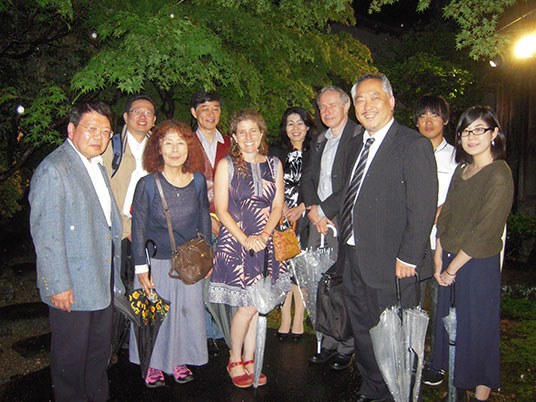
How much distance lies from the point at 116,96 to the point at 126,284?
4939mm

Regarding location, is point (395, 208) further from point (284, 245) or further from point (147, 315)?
point (147, 315)

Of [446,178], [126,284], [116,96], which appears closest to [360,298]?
[446,178]

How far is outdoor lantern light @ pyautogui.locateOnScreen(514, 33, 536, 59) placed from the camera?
23.1 feet

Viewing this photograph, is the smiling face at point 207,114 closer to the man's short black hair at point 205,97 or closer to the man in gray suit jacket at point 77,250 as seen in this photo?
the man's short black hair at point 205,97

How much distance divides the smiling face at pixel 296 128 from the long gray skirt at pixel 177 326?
1.84 metres

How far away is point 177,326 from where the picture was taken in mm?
3551

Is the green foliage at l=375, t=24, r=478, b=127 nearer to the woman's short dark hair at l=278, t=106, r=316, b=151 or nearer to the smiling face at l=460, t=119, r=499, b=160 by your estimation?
the woman's short dark hair at l=278, t=106, r=316, b=151

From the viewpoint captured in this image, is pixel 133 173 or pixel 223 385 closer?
pixel 223 385

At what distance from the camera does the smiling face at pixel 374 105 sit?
310cm

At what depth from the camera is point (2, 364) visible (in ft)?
15.0

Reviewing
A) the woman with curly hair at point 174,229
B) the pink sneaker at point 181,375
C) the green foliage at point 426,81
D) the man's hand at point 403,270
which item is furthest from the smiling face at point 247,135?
the green foliage at point 426,81

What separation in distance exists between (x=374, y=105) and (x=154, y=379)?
295 centimetres

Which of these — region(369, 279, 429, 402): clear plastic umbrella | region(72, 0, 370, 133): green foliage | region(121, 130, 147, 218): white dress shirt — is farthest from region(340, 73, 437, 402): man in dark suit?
region(72, 0, 370, 133): green foliage

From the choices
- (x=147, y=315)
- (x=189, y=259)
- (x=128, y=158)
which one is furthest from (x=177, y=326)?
(x=128, y=158)
